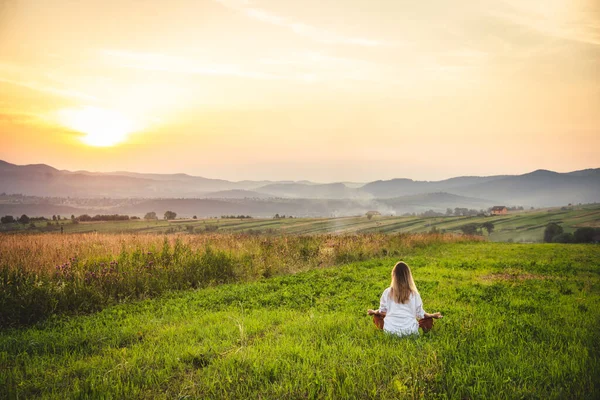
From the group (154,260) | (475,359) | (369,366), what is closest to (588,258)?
(475,359)

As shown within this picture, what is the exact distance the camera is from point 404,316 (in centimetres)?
666

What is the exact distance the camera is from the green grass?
4723mm

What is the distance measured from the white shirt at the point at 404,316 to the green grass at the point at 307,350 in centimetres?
29

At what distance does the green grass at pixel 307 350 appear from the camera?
4723 millimetres

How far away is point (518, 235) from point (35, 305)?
2668 inches

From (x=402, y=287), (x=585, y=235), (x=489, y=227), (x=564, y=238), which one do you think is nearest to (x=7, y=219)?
(x=402, y=287)

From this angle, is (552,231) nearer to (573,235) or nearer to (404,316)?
(573,235)

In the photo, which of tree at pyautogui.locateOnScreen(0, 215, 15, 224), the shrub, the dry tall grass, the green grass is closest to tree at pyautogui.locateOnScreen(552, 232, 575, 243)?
the shrub

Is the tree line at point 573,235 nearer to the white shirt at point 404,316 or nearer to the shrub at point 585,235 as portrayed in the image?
the shrub at point 585,235

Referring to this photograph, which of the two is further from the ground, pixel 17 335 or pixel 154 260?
pixel 154 260

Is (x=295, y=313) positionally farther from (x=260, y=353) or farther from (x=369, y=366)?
(x=369, y=366)

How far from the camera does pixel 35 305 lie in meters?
8.77

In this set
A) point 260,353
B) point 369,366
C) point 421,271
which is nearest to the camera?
point 369,366

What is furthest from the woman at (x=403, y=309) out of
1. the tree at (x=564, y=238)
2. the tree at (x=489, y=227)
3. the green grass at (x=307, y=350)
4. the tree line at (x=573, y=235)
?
the tree at (x=489, y=227)
